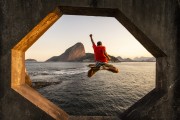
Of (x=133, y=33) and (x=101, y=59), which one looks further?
(x=101, y=59)

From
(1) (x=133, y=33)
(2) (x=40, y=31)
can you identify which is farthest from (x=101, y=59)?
(2) (x=40, y=31)

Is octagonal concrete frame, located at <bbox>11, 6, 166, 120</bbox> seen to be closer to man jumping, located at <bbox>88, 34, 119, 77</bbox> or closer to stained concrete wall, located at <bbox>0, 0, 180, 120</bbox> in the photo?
stained concrete wall, located at <bbox>0, 0, 180, 120</bbox>

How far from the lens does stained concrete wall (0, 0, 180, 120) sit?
5051 mm

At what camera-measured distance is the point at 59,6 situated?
207 inches

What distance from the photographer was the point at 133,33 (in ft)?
19.8

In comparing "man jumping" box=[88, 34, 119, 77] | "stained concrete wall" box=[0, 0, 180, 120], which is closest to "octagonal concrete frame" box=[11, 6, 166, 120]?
"stained concrete wall" box=[0, 0, 180, 120]

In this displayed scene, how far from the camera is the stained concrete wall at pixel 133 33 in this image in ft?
16.6

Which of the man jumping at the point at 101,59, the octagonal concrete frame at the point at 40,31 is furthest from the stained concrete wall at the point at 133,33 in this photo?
the man jumping at the point at 101,59

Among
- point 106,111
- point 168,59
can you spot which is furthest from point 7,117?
point 106,111

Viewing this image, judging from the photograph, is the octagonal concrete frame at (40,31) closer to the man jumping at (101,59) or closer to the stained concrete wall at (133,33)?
the stained concrete wall at (133,33)

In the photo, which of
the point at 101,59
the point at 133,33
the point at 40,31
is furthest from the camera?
the point at 101,59

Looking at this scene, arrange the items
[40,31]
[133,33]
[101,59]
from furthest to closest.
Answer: [101,59] < [133,33] < [40,31]

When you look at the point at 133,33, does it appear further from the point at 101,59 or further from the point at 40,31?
the point at 40,31

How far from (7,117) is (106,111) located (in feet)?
45.1
